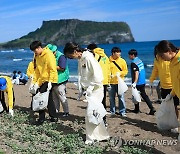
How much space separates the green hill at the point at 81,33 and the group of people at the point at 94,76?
487 ft

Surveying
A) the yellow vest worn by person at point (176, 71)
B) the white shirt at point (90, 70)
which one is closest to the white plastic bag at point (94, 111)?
the white shirt at point (90, 70)

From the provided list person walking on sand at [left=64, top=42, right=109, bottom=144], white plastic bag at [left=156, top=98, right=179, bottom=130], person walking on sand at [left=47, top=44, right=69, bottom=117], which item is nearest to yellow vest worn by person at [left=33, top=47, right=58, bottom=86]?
person walking on sand at [left=47, top=44, right=69, bottom=117]

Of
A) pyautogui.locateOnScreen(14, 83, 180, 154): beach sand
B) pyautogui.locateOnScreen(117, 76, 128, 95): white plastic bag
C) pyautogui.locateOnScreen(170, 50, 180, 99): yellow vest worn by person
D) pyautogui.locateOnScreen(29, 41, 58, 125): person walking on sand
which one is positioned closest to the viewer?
pyautogui.locateOnScreen(170, 50, 180, 99): yellow vest worn by person

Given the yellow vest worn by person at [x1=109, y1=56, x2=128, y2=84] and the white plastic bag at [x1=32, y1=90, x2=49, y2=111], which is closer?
the white plastic bag at [x1=32, y1=90, x2=49, y2=111]

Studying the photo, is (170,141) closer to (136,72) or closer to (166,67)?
(166,67)

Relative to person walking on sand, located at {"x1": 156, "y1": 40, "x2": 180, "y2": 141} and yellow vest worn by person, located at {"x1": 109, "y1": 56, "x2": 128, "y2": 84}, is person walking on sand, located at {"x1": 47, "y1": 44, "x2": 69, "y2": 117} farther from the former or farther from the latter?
person walking on sand, located at {"x1": 156, "y1": 40, "x2": 180, "y2": 141}

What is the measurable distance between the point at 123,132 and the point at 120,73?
1.89 meters

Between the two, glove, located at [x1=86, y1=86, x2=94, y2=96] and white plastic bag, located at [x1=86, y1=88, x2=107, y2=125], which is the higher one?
glove, located at [x1=86, y1=86, x2=94, y2=96]

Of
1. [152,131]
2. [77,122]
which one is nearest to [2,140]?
[77,122]

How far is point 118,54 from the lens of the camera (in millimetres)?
7754

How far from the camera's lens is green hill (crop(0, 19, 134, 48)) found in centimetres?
16038

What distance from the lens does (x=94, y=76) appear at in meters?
5.50

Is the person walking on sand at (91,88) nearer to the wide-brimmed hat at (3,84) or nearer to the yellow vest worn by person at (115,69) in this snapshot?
the yellow vest worn by person at (115,69)

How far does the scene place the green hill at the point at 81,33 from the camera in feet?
526
